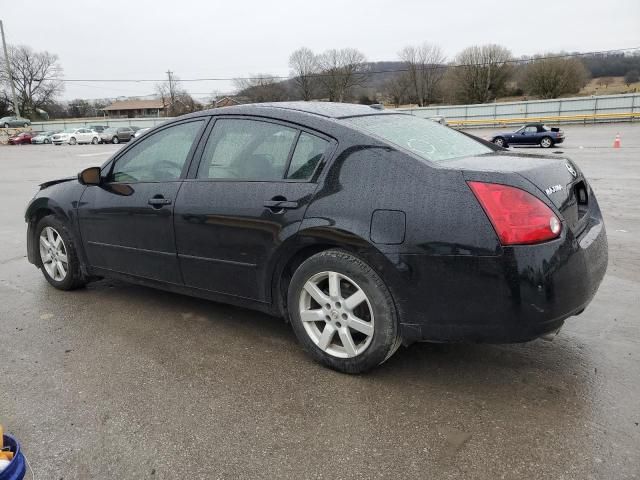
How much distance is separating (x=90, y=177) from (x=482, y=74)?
71.5 meters

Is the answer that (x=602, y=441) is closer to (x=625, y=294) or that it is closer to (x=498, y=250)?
(x=498, y=250)

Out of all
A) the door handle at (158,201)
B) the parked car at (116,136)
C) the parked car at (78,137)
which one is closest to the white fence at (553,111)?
the parked car at (116,136)

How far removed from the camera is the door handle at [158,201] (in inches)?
143

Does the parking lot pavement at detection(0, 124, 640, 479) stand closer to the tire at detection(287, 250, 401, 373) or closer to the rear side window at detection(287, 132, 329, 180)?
the tire at detection(287, 250, 401, 373)

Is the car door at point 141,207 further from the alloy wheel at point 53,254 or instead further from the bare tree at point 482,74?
the bare tree at point 482,74

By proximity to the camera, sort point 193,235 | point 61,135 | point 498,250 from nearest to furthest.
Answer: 1. point 498,250
2. point 193,235
3. point 61,135

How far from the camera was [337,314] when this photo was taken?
2951 millimetres

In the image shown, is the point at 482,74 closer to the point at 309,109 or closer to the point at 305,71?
the point at 305,71

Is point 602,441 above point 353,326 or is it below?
below

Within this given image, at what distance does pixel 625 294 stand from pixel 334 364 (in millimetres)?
2731

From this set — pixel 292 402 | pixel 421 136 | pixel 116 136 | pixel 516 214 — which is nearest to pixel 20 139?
pixel 116 136

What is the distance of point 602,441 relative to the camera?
7.66ft

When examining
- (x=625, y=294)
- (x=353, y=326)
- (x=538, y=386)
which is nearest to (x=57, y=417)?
(x=353, y=326)

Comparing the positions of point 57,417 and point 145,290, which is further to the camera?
point 145,290
